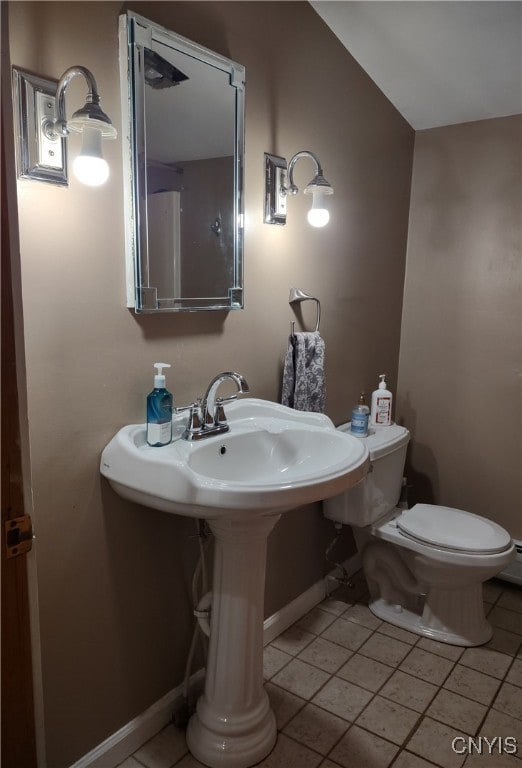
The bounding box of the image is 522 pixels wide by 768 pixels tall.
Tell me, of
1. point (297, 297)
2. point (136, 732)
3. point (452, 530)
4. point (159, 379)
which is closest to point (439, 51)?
point (297, 297)

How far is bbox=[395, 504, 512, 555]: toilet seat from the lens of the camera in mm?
1992

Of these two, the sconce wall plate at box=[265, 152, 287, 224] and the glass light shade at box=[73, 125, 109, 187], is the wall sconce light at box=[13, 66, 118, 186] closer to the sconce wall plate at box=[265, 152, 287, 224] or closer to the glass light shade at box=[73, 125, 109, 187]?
the glass light shade at box=[73, 125, 109, 187]

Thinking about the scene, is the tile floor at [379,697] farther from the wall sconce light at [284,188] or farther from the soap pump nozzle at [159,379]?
the wall sconce light at [284,188]

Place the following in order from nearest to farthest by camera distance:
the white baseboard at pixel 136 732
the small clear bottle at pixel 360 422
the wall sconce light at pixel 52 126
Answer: the wall sconce light at pixel 52 126, the white baseboard at pixel 136 732, the small clear bottle at pixel 360 422

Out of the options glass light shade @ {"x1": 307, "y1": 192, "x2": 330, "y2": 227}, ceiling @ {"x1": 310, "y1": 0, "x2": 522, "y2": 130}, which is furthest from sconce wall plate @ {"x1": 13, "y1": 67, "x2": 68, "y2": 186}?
ceiling @ {"x1": 310, "y1": 0, "x2": 522, "y2": 130}

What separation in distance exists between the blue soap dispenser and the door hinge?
0.64 metres

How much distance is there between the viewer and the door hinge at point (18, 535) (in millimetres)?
775

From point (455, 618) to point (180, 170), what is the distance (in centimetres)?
187

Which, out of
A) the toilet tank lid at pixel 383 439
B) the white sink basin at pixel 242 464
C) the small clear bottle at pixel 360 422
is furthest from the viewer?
the small clear bottle at pixel 360 422

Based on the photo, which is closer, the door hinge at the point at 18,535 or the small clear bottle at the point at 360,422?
the door hinge at the point at 18,535

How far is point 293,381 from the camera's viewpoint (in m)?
1.96

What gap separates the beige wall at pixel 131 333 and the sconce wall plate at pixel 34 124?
0.10 ft

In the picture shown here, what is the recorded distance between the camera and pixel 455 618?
2.12m

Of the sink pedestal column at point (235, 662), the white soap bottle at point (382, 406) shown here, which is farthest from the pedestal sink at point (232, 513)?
the white soap bottle at point (382, 406)
